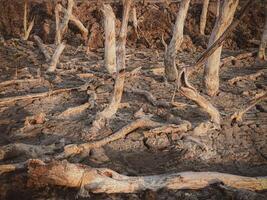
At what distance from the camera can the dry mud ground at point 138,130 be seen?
4.18m

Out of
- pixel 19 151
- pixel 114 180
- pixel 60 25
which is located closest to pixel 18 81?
pixel 60 25

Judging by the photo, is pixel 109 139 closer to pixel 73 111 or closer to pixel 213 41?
pixel 73 111

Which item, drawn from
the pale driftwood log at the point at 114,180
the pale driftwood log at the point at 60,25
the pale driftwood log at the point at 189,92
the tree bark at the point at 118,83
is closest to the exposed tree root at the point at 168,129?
the pale driftwood log at the point at 189,92

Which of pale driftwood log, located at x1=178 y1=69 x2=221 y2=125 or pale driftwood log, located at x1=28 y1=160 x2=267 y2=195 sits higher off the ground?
pale driftwood log, located at x1=178 y1=69 x2=221 y2=125

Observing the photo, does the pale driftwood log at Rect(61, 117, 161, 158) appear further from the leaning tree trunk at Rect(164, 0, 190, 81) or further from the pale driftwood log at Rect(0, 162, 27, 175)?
the leaning tree trunk at Rect(164, 0, 190, 81)

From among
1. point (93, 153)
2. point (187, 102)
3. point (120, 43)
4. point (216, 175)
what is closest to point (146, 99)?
point (187, 102)

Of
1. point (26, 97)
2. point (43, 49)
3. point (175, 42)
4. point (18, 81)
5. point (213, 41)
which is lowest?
point (26, 97)

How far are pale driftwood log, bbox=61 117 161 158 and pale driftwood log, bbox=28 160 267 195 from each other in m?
0.86

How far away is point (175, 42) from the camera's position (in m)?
7.77

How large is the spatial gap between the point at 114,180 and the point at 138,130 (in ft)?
5.63

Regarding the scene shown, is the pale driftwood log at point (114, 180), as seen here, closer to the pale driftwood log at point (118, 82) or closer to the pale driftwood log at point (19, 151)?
the pale driftwood log at point (19, 151)

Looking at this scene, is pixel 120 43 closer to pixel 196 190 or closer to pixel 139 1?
pixel 196 190

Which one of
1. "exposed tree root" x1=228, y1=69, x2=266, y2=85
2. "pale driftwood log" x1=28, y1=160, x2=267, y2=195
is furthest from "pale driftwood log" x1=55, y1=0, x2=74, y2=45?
"pale driftwood log" x1=28, y1=160, x2=267, y2=195

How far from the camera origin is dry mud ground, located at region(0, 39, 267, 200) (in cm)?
418
